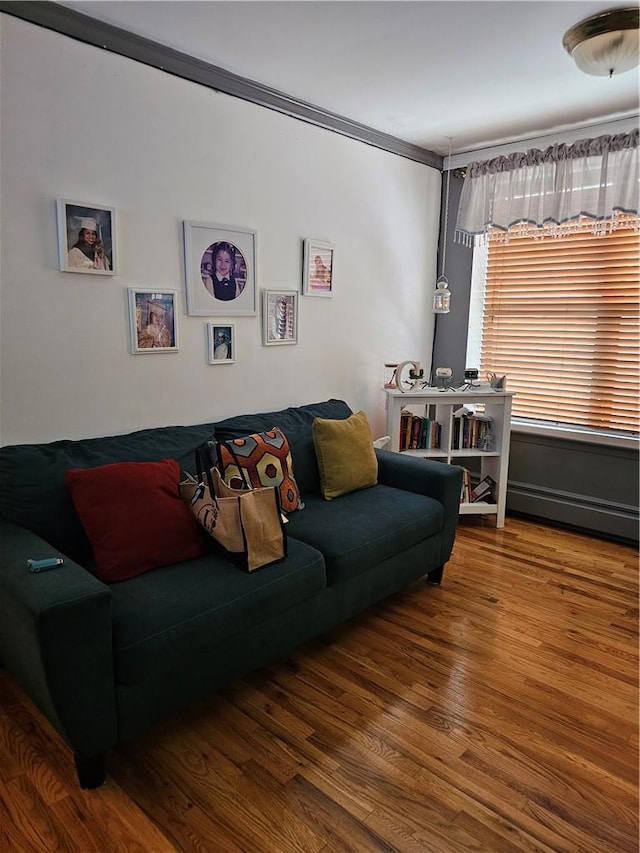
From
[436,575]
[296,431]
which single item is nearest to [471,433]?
[436,575]

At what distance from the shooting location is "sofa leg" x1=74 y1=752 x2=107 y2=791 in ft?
5.55

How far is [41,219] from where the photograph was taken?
225cm

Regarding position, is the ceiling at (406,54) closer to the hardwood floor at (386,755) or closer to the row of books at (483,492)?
the row of books at (483,492)

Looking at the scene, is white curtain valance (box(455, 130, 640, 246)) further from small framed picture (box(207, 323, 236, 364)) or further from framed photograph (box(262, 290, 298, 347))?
small framed picture (box(207, 323, 236, 364))

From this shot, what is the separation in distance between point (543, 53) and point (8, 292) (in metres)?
2.42

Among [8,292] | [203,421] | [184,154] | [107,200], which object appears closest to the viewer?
[8,292]

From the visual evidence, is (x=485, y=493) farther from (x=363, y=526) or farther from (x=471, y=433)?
(x=363, y=526)

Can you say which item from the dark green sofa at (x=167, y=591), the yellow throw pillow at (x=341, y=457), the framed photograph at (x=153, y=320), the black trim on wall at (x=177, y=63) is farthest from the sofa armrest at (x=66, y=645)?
the black trim on wall at (x=177, y=63)

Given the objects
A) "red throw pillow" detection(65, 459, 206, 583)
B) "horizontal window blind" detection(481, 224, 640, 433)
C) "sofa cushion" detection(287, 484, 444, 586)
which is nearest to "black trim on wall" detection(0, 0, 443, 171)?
"horizontal window blind" detection(481, 224, 640, 433)

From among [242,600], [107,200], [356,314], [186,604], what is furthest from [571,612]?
[107,200]

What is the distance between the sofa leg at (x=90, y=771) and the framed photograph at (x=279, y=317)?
6.88 feet

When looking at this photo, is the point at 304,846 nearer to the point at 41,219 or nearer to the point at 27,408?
the point at 27,408

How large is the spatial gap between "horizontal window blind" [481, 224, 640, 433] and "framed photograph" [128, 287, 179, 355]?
236 centimetres

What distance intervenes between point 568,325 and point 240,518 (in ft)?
8.84
